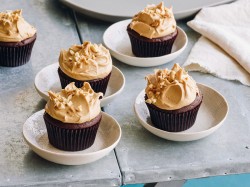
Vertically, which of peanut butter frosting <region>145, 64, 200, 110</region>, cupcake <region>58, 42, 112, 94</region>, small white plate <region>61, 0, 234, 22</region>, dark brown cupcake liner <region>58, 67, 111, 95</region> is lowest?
small white plate <region>61, 0, 234, 22</region>

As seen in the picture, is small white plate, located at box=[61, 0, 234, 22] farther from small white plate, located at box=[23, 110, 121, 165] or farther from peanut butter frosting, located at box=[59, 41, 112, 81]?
small white plate, located at box=[23, 110, 121, 165]

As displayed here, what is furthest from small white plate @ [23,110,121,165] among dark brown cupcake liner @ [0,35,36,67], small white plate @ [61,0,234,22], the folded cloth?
small white plate @ [61,0,234,22]

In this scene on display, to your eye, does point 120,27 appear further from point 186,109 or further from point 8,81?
point 186,109

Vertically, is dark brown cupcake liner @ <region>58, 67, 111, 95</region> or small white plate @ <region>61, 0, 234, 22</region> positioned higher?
dark brown cupcake liner @ <region>58, 67, 111, 95</region>

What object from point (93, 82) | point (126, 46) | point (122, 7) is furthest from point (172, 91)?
point (122, 7)

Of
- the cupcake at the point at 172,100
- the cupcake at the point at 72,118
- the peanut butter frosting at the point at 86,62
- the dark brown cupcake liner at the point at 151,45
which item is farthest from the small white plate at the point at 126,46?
the cupcake at the point at 72,118

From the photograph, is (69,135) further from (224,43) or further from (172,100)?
(224,43)

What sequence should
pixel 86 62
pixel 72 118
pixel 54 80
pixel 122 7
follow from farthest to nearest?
1. pixel 122 7
2. pixel 54 80
3. pixel 86 62
4. pixel 72 118

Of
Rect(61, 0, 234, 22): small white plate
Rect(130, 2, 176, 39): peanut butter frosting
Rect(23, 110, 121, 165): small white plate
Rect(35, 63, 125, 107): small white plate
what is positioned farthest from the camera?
Rect(61, 0, 234, 22): small white plate

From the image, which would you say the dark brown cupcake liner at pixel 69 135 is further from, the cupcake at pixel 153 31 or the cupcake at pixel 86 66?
the cupcake at pixel 153 31
